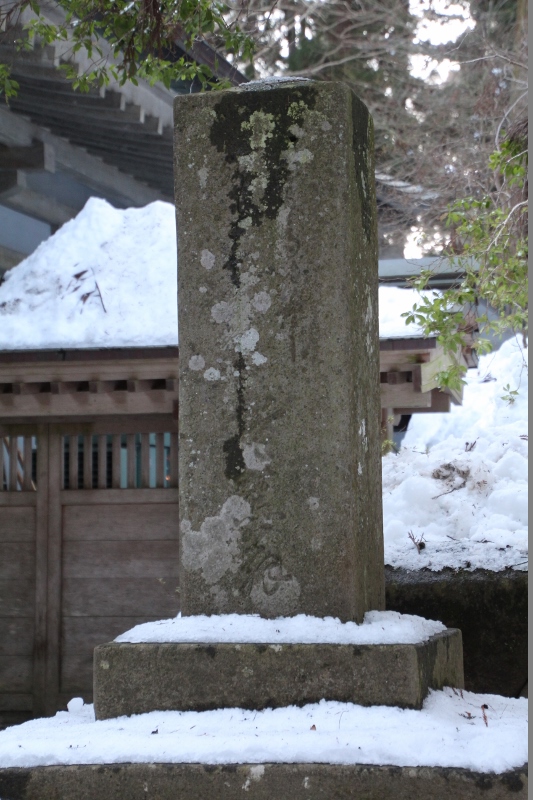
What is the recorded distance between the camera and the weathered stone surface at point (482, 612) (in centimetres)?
381

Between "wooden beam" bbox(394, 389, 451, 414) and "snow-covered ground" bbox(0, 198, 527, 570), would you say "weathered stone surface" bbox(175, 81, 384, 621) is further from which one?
"wooden beam" bbox(394, 389, 451, 414)

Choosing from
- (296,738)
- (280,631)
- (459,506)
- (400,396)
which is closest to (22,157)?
(400,396)

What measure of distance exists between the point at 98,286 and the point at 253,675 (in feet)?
15.3

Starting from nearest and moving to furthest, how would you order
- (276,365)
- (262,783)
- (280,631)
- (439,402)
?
1. (262,783)
2. (280,631)
3. (276,365)
4. (439,402)

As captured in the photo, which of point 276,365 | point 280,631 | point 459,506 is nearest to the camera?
point 280,631

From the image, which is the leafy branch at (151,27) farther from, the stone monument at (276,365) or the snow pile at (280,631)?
the snow pile at (280,631)

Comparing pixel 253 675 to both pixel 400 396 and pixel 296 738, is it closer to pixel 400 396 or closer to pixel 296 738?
pixel 296 738

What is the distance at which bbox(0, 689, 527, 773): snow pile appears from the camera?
212cm

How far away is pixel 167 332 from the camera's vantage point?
6.11 metres

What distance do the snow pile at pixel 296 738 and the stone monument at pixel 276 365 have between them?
0.20 metres

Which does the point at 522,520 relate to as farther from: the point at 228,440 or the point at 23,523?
the point at 23,523

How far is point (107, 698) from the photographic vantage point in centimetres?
251

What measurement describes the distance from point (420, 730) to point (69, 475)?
5.41m

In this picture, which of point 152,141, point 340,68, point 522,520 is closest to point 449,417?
point 340,68
